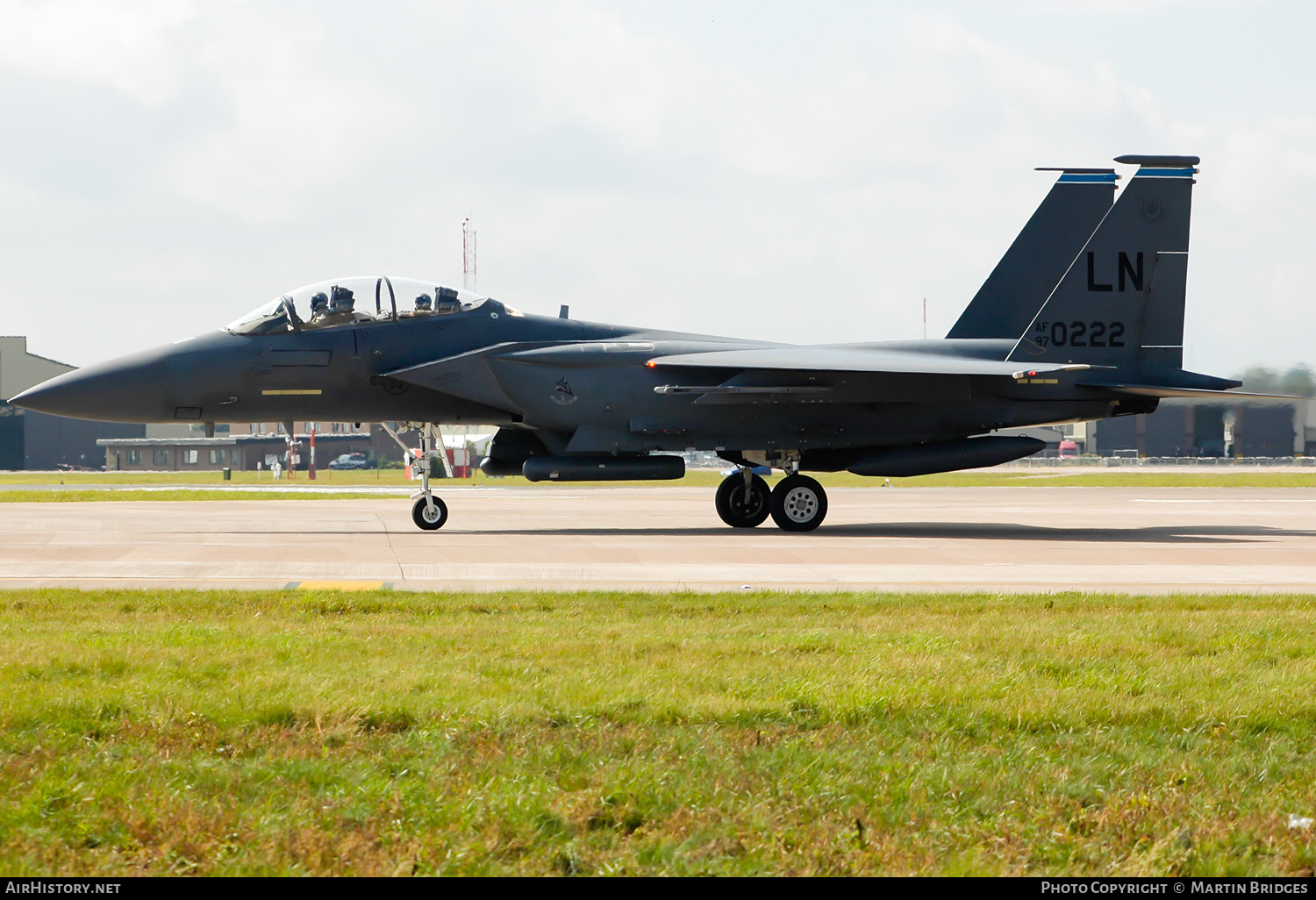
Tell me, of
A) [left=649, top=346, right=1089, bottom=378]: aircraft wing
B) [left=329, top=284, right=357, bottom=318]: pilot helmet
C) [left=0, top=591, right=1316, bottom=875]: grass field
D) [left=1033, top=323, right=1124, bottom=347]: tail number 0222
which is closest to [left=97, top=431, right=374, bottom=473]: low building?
[left=329, top=284, right=357, bottom=318]: pilot helmet

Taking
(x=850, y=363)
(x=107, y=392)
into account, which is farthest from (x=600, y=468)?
(x=107, y=392)

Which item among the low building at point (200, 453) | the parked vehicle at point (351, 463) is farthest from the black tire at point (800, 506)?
the low building at point (200, 453)

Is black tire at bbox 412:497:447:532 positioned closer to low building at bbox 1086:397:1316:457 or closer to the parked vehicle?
low building at bbox 1086:397:1316:457

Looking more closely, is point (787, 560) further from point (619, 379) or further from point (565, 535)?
point (619, 379)

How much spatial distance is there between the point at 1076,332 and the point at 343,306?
11381mm

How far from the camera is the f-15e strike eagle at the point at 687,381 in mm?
17219

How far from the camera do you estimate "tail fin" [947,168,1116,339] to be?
65.3ft

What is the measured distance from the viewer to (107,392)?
16.8 metres

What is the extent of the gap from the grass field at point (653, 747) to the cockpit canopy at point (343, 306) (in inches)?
398

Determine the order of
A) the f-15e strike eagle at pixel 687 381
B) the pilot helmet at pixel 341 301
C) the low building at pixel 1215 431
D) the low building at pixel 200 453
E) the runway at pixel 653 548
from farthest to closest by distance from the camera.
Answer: the low building at pixel 200 453 < the low building at pixel 1215 431 < the pilot helmet at pixel 341 301 < the f-15e strike eagle at pixel 687 381 < the runway at pixel 653 548

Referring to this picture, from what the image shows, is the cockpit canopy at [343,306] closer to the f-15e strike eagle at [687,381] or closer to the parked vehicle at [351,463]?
the f-15e strike eagle at [687,381]

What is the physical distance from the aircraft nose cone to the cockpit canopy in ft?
4.42

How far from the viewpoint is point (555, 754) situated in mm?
4512

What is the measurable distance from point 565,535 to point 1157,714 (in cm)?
1198
